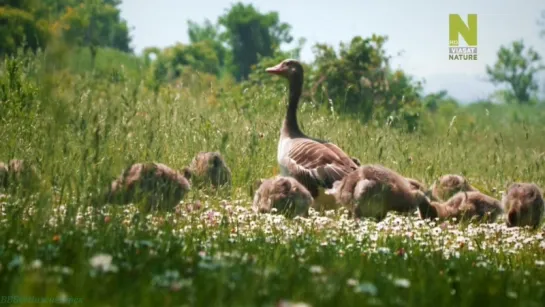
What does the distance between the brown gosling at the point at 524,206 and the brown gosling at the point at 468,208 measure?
165mm

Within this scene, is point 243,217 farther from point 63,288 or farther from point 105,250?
point 63,288

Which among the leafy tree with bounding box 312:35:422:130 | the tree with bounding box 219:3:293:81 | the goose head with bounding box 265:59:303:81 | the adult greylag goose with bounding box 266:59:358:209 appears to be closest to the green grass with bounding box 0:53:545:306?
the adult greylag goose with bounding box 266:59:358:209

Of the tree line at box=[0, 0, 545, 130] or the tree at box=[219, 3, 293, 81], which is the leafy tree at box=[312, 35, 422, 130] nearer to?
the tree line at box=[0, 0, 545, 130]

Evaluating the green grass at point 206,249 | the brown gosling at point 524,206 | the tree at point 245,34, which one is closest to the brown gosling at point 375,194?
the green grass at point 206,249

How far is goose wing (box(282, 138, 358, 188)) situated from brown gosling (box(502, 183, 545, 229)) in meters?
1.84

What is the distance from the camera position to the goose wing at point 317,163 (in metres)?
8.91

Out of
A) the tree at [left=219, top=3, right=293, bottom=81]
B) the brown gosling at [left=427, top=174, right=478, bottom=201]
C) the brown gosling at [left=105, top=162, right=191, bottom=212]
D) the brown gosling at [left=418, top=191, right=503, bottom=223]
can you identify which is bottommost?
the brown gosling at [left=418, top=191, right=503, bottom=223]

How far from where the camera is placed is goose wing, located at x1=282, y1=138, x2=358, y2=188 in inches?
351

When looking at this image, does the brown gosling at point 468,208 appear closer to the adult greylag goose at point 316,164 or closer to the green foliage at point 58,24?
the adult greylag goose at point 316,164

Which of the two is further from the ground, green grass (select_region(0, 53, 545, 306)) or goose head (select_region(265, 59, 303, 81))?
goose head (select_region(265, 59, 303, 81))

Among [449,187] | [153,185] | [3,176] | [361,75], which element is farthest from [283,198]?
[361,75]

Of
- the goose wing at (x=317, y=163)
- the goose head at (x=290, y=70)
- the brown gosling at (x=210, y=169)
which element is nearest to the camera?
the goose wing at (x=317, y=163)

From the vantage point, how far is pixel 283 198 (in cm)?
810

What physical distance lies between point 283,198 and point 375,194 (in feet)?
3.20
